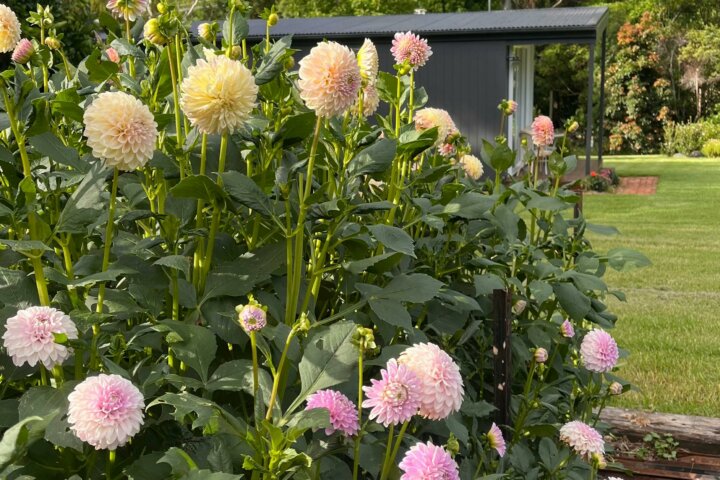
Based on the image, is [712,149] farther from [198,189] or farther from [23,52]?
[198,189]

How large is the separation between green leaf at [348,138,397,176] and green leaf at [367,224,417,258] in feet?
0.29

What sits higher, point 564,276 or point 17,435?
point 17,435

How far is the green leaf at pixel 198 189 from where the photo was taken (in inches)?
41.1

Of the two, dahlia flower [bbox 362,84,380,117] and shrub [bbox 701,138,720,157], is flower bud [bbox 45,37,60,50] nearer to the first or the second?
dahlia flower [bbox 362,84,380,117]

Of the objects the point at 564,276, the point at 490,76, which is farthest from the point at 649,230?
the point at 564,276

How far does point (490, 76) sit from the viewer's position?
12.8 m

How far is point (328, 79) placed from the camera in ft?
3.50

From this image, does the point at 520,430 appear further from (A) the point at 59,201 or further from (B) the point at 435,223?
(A) the point at 59,201

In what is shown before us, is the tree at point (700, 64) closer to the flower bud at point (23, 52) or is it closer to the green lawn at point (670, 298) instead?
the green lawn at point (670, 298)

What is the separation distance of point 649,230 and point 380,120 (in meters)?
7.32

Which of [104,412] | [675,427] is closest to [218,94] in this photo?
[104,412]

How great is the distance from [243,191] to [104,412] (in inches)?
Answer: 13.6

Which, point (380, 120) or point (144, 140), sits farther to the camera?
point (380, 120)

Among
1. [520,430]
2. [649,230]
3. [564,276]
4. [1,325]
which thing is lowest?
[649,230]
